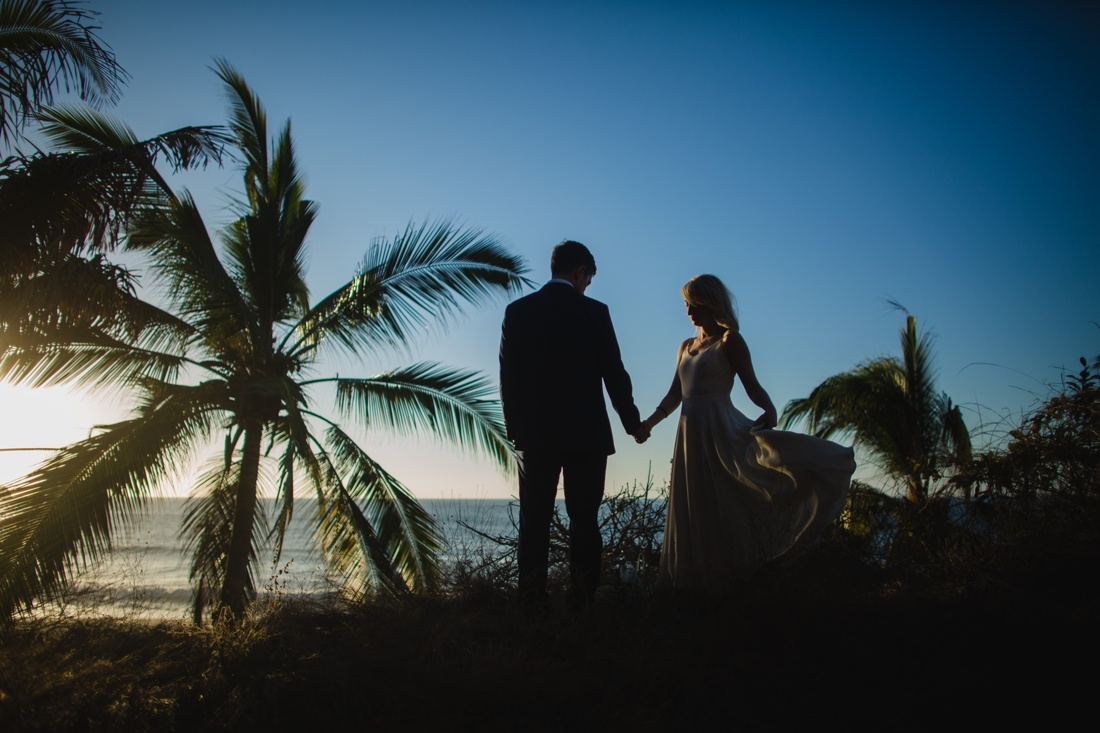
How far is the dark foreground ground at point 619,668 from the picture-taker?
2762 millimetres

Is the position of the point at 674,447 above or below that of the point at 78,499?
above

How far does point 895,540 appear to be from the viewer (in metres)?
5.45

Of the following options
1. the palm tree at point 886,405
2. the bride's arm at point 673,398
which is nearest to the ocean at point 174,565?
the bride's arm at point 673,398

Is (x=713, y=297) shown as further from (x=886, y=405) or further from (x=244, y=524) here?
(x=886, y=405)

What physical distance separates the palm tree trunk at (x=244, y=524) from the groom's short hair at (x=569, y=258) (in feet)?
17.5

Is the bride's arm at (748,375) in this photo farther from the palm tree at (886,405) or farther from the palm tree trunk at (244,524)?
the palm tree at (886,405)

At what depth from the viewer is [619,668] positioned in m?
3.10

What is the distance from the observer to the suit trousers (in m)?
4.04

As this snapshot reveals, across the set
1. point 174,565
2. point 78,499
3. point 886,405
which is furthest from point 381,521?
point 174,565

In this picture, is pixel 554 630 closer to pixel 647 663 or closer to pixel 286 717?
pixel 647 663

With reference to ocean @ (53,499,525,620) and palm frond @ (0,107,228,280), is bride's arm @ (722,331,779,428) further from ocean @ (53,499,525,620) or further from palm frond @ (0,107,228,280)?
palm frond @ (0,107,228,280)

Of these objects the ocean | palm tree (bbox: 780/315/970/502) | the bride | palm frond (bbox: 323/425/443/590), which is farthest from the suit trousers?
palm tree (bbox: 780/315/970/502)

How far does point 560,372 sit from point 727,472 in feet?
4.73

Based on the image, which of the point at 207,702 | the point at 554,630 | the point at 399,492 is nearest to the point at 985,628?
the point at 554,630
